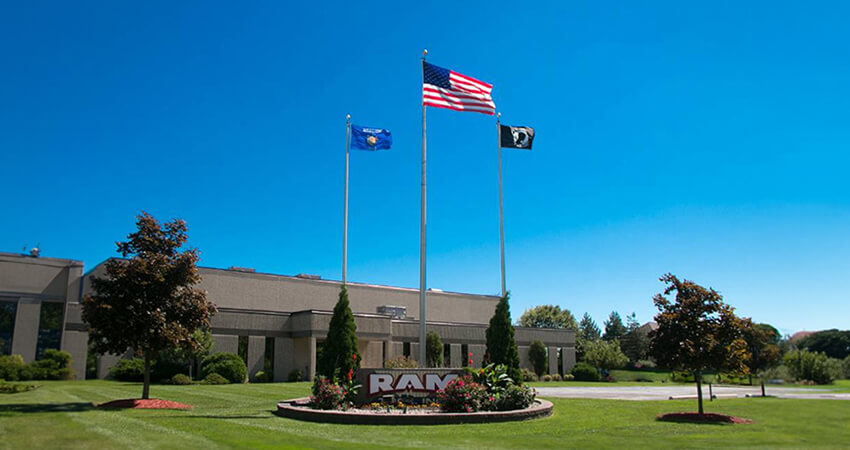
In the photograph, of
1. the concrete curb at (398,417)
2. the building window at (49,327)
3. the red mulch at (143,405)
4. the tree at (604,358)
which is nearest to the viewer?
the concrete curb at (398,417)

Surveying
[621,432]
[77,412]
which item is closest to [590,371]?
[621,432]

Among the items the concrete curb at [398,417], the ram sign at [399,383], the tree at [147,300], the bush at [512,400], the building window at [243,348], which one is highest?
the tree at [147,300]

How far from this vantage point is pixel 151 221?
74.0 ft

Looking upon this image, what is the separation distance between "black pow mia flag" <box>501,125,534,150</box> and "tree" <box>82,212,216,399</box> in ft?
44.8

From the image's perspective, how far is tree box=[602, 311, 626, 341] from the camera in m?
108

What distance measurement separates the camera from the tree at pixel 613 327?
356 feet

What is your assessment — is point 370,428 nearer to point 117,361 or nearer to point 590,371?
point 117,361

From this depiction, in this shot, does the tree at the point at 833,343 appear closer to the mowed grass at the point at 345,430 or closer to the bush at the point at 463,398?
the mowed grass at the point at 345,430

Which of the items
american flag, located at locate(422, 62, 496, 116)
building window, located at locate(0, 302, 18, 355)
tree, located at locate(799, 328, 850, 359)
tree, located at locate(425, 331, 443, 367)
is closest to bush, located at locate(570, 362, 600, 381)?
tree, located at locate(425, 331, 443, 367)

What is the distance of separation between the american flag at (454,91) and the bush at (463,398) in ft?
36.3

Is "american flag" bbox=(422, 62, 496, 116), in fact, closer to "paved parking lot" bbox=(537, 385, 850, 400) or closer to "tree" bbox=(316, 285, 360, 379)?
"tree" bbox=(316, 285, 360, 379)

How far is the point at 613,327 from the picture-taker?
110m

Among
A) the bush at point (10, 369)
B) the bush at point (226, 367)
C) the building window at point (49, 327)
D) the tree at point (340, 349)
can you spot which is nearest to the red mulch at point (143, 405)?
the tree at point (340, 349)

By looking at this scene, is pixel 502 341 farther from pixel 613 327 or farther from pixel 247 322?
pixel 613 327
